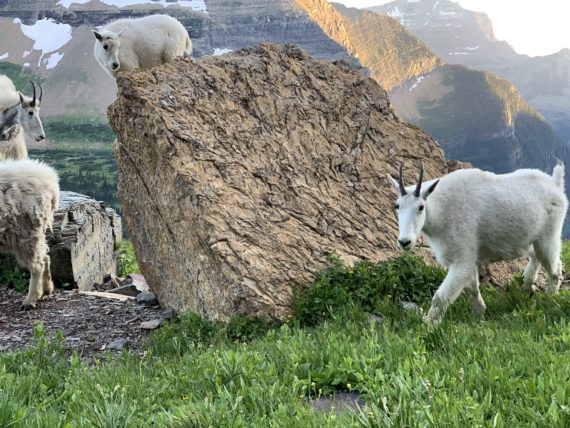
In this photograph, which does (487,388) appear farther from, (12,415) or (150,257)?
(150,257)

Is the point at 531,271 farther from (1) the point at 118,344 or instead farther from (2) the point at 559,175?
(1) the point at 118,344

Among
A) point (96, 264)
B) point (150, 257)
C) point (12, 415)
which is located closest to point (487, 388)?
point (12, 415)

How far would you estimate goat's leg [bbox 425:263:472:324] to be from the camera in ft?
23.2

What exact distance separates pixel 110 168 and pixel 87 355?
464 ft

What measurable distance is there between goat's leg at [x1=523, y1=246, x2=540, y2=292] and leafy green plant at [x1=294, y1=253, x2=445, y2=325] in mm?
1315

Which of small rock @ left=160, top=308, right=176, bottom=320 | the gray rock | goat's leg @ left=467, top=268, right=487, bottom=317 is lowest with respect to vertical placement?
small rock @ left=160, top=308, right=176, bottom=320

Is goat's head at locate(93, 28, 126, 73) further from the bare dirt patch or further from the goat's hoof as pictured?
the goat's hoof

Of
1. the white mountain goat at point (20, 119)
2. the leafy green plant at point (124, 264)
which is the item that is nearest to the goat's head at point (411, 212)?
the white mountain goat at point (20, 119)

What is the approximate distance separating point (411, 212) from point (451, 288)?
105 cm

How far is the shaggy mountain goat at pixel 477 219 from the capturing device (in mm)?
7312

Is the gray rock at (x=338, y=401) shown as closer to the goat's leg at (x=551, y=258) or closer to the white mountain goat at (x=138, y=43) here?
the goat's leg at (x=551, y=258)

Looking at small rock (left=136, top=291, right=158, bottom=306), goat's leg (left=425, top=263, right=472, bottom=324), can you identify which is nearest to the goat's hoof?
small rock (left=136, top=291, right=158, bottom=306)

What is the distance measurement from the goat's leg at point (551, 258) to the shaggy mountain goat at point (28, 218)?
28.2ft

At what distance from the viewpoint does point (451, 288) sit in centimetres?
729
